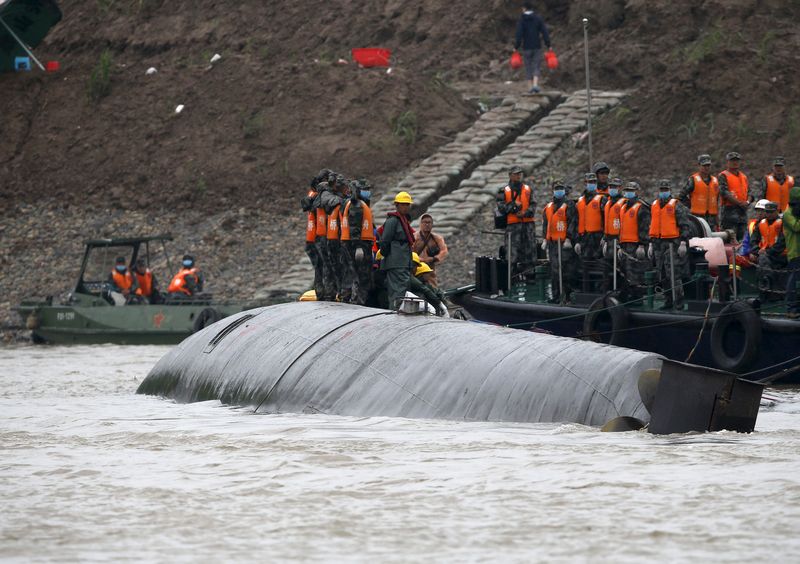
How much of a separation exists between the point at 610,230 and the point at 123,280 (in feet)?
45.0

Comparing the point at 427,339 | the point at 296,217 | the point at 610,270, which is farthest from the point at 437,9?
the point at 427,339

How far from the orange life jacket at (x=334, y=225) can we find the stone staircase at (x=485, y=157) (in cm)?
1144

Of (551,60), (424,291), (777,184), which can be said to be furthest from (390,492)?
(551,60)

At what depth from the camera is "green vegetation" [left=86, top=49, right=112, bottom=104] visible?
1747 inches

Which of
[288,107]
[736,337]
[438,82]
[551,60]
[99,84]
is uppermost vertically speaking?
[551,60]

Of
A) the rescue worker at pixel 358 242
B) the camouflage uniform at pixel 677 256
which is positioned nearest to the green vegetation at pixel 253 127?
the rescue worker at pixel 358 242

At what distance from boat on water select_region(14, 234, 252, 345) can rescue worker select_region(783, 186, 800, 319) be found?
1238cm

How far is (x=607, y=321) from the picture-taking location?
2348cm

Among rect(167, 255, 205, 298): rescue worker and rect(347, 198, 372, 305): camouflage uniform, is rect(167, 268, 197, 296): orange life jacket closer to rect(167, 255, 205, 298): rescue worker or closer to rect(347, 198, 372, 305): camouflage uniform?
rect(167, 255, 205, 298): rescue worker

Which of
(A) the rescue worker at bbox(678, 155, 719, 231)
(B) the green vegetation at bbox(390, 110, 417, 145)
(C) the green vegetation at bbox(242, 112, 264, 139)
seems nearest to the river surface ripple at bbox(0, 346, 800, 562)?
(A) the rescue worker at bbox(678, 155, 719, 231)

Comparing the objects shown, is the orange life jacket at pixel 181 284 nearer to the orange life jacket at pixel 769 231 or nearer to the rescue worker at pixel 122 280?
the rescue worker at pixel 122 280

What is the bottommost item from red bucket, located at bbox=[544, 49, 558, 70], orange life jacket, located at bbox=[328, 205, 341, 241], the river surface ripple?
the river surface ripple

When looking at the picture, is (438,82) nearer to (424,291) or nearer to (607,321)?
(607,321)

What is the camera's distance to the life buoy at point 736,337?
2094cm
